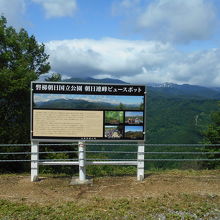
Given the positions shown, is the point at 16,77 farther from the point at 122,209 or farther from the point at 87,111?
the point at 122,209

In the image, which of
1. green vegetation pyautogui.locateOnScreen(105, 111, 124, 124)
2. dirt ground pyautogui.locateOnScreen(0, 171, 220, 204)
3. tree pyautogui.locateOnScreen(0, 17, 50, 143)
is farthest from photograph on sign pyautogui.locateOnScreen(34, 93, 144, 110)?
tree pyautogui.locateOnScreen(0, 17, 50, 143)

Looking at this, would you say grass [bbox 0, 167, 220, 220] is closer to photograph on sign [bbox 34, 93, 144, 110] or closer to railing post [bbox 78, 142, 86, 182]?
railing post [bbox 78, 142, 86, 182]

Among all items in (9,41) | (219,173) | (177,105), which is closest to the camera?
(219,173)

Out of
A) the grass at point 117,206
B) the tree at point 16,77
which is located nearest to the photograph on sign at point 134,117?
the grass at point 117,206

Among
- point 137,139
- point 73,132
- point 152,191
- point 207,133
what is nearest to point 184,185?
point 152,191

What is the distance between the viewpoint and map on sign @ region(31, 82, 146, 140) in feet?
25.6

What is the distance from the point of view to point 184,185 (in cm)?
756

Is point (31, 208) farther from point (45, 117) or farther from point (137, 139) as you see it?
point (137, 139)

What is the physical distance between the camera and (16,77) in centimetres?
2092

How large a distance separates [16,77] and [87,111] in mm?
14272

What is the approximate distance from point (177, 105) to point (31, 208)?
163202 millimetres

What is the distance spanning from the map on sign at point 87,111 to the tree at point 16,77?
43.0ft

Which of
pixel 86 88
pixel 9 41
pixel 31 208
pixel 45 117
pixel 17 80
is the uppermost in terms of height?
pixel 9 41

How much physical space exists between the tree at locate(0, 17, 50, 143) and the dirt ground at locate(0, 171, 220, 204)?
42.3ft
